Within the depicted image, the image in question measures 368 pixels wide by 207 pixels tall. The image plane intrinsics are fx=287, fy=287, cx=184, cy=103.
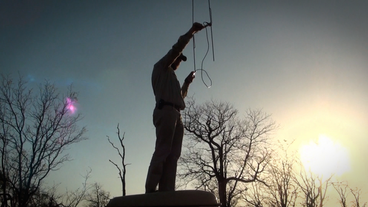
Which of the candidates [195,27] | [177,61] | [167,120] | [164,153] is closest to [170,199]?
[164,153]

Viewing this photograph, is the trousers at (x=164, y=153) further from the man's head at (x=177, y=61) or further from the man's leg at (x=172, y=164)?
the man's head at (x=177, y=61)

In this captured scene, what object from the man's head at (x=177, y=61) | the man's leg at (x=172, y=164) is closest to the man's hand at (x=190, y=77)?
the man's head at (x=177, y=61)

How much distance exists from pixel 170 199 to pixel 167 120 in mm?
991

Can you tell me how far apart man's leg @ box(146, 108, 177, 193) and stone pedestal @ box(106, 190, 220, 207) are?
0.45m

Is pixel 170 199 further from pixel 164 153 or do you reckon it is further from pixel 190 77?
pixel 190 77

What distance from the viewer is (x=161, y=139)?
3434 millimetres

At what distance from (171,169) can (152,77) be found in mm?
1217

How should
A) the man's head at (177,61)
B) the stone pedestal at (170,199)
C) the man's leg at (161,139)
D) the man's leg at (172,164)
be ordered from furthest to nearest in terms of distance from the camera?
1. the man's head at (177,61)
2. the man's leg at (172,164)
3. the man's leg at (161,139)
4. the stone pedestal at (170,199)

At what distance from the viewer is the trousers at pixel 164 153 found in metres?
3.32

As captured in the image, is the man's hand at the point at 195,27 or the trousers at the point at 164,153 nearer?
the trousers at the point at 164,153

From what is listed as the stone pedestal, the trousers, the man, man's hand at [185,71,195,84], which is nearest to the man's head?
the man

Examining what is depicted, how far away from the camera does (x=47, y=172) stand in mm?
16125

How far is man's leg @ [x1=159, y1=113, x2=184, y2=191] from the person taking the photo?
3449 millimetres

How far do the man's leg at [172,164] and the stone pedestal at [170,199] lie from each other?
0.63m
